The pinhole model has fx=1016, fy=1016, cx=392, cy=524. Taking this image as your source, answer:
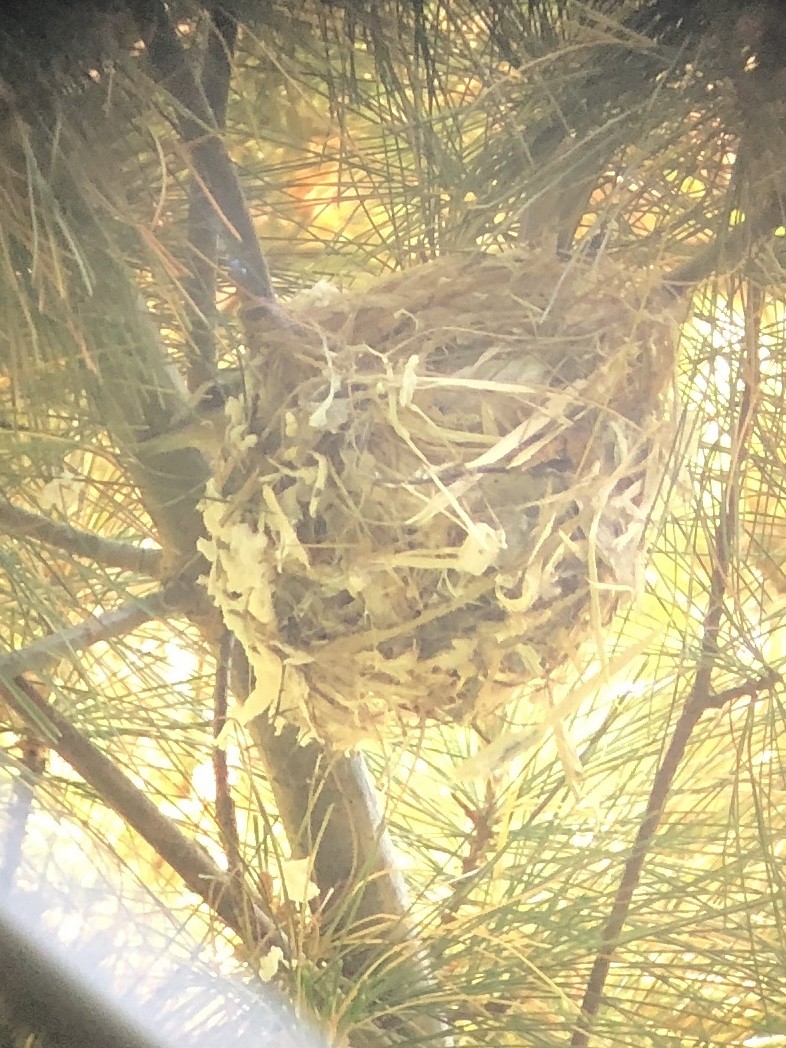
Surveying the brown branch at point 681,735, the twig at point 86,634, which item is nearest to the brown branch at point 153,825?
the twig at point 86,634

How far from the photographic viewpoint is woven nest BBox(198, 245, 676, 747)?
386 mm

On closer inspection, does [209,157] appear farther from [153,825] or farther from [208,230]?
[153,825]

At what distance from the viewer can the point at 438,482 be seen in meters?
0.37

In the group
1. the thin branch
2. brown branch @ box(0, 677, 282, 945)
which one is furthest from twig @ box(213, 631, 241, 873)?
the thin branch

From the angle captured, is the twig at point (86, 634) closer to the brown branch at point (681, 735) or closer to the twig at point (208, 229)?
the twig at point (208, 229)

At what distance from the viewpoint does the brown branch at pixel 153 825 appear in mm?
431

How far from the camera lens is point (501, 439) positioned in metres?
0.39

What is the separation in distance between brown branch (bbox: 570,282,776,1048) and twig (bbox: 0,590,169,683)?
243 millimetres

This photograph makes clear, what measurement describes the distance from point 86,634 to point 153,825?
0.29ft

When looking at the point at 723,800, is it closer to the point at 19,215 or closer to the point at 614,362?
the point at 614,362

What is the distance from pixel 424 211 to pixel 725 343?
0.48 ft

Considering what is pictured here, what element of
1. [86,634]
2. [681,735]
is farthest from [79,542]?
[681,735]

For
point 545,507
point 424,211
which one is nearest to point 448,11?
point 424,211

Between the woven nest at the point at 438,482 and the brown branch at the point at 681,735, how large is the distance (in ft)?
0.19
